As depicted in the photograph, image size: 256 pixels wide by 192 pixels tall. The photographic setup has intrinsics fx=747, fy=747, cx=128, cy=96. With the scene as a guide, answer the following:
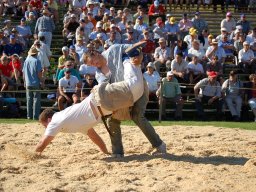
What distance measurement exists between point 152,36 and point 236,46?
271 cm

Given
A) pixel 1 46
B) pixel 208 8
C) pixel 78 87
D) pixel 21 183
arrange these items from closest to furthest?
pixel 21 183
pixel 78 87
pixel 1 46
pixel 208 8

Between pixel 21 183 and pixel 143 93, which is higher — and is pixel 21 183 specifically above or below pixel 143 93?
below

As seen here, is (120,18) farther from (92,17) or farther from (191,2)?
(191,2)

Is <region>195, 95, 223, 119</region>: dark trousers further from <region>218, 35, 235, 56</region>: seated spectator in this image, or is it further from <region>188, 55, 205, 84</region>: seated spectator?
<region>218, 35, 235, 56</region>: seated spectator

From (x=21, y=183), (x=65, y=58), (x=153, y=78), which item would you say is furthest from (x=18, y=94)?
(x=21, y=183)

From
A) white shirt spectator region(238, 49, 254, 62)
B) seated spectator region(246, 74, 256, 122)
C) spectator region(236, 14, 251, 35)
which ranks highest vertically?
spectator region(236, 14, 251, 35)

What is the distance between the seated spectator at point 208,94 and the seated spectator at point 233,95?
203 millimetres

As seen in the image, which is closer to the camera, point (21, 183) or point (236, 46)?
point (21, 183)

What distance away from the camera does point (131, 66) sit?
11734mm

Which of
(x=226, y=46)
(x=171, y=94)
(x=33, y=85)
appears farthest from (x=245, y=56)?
(x=33, y=85)

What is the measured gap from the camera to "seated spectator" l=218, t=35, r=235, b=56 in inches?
926

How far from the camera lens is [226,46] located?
23531mm

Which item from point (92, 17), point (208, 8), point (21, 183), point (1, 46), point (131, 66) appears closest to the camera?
point (21, 183)

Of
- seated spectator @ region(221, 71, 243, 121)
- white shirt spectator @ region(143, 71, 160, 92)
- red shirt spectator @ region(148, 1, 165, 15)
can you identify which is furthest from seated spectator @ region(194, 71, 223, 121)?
red shirt spectator @ region(148, 1, 165, 15)
